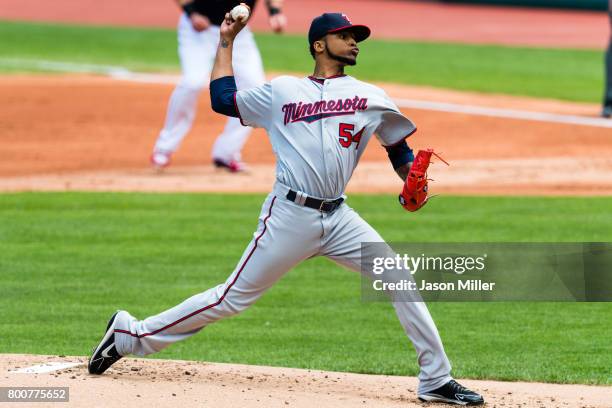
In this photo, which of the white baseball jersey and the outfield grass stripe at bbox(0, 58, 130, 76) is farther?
the outfield grass stripe at bbox(0, 58, 130, 76)

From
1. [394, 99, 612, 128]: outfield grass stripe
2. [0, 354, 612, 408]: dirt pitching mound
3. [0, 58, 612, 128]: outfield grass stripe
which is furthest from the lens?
[0, 58, 612, 128]: outfield grass stripe

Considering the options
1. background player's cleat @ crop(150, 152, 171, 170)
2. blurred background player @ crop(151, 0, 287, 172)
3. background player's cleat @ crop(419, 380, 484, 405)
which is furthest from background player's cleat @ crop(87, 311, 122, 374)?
background player's cleat @ crop(150, 152, 171, 170)

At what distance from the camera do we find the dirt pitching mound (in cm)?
573

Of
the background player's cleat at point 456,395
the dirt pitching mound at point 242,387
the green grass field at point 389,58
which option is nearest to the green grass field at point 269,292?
the dirt pitching mound at point 242,387

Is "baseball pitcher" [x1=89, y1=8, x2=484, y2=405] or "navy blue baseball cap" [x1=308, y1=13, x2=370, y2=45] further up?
"navy blue baseball cap" [x1=308, y1=13, x2=370, y2=45]

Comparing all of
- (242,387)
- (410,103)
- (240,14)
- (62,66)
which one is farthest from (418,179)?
(62,66)

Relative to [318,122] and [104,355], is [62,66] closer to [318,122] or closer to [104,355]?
[104,355]

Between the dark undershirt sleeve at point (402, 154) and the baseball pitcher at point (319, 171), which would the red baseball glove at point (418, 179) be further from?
the dark undershirt sleeve at point (402, 154)

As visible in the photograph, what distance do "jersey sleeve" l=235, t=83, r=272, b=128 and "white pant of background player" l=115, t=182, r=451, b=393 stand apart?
32 cm

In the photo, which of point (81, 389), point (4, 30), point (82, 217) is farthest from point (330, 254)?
point (4, 30)

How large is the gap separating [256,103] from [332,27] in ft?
1.60

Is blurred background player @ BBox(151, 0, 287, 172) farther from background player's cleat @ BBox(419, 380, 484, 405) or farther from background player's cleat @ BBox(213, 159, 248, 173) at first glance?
background player's cleat @ BBox(419, 380, 484, 405)

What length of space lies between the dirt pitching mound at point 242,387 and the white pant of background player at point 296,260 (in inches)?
10.6

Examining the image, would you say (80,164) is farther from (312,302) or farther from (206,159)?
(312,302)
